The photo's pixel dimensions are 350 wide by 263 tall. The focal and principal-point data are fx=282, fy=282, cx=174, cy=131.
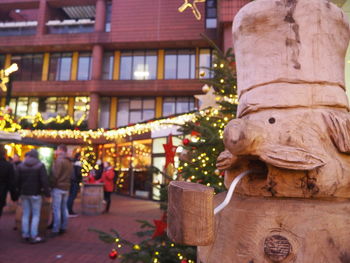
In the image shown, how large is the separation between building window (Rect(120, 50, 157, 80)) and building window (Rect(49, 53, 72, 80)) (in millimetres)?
3934

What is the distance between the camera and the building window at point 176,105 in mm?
18828

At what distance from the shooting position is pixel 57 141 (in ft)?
58.1

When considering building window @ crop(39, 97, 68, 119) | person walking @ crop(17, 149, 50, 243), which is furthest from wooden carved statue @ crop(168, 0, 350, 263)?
building window @ crop(39, 97, 68, 119)

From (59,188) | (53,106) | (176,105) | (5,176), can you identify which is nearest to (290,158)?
→ (5,176)

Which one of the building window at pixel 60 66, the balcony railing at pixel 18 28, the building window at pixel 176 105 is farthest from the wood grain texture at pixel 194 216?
the balcony railing at pixel 18 28

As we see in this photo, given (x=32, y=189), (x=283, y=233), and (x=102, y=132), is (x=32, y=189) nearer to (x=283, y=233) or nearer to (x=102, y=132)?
(x=283, y=233)

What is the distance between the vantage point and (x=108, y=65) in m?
19.9

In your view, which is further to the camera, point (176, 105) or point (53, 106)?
point (53, 106)

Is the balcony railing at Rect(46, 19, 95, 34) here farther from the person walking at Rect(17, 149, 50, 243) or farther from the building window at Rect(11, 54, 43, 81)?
the person walking at Rect(17, 149, 50, 243)

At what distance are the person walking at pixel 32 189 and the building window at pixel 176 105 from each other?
47.1 feet

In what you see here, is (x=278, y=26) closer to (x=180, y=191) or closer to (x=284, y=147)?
(x=284, y=147)

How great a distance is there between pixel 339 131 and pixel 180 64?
18.5m

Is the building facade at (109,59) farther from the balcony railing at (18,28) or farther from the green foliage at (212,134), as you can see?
the green foliage at (212,134)

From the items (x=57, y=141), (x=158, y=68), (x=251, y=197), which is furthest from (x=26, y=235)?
(x=158, y=68)
